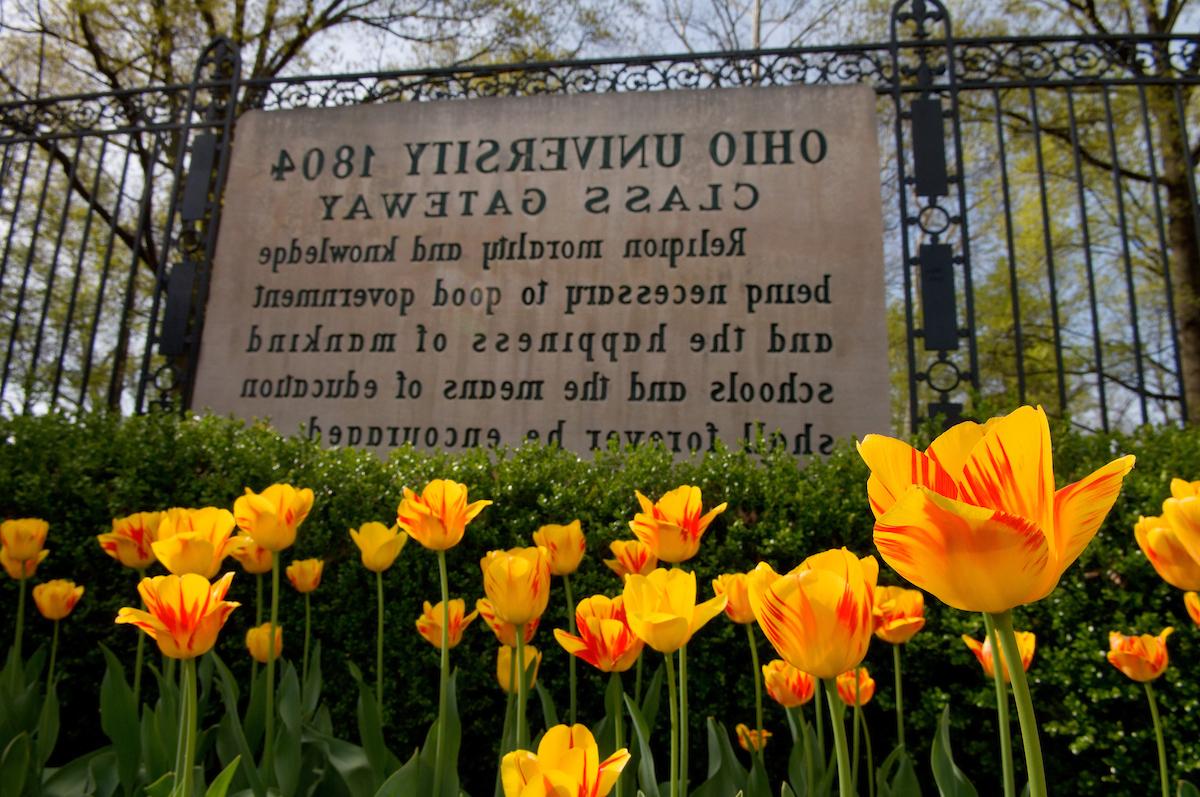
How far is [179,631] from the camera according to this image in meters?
1.13

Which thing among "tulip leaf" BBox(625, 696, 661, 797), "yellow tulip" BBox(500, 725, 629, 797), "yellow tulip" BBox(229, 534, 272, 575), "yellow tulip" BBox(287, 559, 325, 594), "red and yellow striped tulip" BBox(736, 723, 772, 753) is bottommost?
"red and yellow striped tulip" BBox(736, 723, 772, 753)

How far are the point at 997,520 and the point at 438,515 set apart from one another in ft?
3.37

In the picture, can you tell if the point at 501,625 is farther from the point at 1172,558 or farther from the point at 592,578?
the point at 1172,558

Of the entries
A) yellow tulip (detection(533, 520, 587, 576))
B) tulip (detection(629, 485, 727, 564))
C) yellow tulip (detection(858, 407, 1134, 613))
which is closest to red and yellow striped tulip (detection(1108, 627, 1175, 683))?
tulip (detection(629, 485, 727, 564))

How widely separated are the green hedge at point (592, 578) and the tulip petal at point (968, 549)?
63.5 inches

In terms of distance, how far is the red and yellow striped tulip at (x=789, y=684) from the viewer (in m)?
1.39

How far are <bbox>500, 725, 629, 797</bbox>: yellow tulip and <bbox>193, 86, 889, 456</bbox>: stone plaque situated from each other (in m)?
3.65

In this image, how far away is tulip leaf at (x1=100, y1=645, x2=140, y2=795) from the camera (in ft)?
5.14

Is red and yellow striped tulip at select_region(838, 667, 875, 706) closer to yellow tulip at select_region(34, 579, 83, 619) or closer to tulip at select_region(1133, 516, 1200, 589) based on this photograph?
tulip at select_region(1133, 516, 1200, 589)

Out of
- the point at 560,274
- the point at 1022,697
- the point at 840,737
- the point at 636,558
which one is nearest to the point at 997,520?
the point at 1022,697

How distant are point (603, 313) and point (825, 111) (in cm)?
194

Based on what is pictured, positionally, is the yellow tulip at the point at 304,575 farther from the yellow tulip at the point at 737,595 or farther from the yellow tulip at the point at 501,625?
the yellow tulip at the point at 737,595

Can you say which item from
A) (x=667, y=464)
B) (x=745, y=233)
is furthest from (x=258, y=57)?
(x=667, y=464)

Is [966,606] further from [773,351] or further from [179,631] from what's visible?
[773,351]
